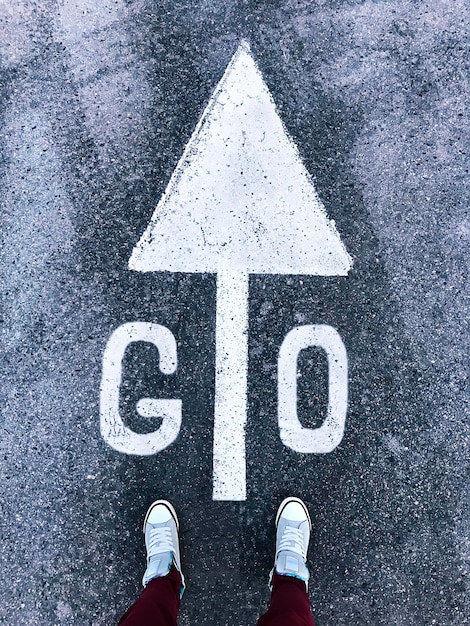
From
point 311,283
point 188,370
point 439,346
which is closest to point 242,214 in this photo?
point 311,283

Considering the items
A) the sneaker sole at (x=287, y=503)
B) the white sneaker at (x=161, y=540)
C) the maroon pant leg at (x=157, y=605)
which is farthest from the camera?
the sneaker sole at (x=287, y=503)

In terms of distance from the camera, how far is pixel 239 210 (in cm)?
309

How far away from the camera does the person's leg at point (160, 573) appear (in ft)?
8.54

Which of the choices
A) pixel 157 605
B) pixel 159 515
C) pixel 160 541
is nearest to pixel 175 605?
pixel 157 605

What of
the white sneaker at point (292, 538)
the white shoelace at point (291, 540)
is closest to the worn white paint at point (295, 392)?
the white sneaker at point (292, 538)

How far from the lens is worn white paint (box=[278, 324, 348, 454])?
10.0ft

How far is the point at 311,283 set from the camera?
10.2 feet

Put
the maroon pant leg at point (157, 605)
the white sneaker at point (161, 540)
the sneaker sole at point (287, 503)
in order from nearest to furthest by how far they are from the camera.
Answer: the maroon pant leg at point (157, 605) → the white sneaker at point (161, 540) → the sneaker sole at point (287, 503)

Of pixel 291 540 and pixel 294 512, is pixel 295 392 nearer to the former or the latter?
pixel 294 512

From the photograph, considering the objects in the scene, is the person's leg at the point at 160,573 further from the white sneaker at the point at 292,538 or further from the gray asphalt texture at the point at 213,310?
the white sneaker at the point at 292,538

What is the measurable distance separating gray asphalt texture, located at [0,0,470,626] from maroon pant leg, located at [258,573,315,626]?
0.85ft

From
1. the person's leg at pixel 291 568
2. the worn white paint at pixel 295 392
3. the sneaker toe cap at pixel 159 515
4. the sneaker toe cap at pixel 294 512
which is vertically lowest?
the person's leg at pixel 291 568

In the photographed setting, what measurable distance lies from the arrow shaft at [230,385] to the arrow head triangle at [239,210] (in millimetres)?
170

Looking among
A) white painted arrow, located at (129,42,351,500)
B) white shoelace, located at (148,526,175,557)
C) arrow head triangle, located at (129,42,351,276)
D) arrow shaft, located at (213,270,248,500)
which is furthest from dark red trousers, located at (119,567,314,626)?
arrow head triangle, located at (129,42,351,276)
